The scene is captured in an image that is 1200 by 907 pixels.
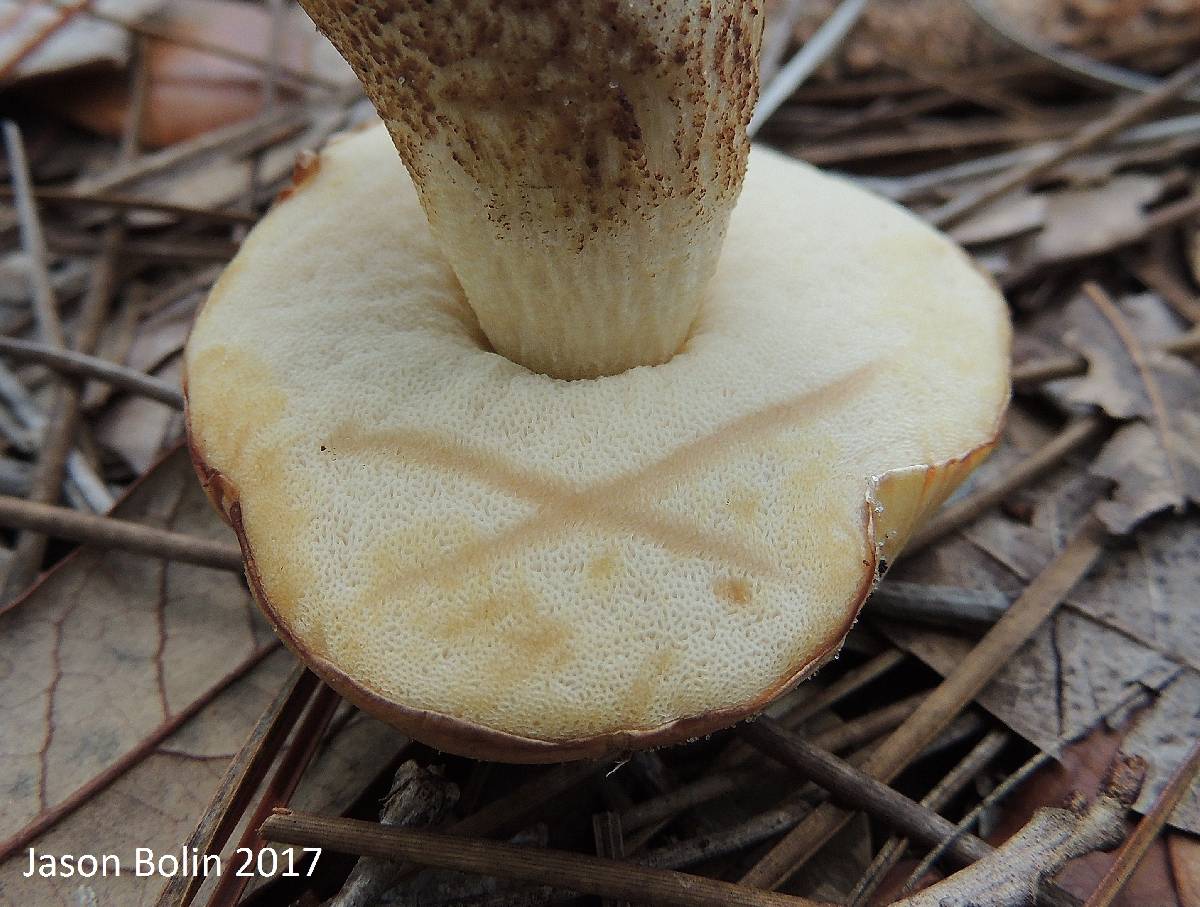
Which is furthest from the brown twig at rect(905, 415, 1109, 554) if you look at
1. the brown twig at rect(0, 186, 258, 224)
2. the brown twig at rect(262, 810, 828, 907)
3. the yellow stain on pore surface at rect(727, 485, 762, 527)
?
the brown twig at rect(0, 186, 258, 224)

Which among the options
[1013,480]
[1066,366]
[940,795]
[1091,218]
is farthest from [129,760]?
[1091,218]

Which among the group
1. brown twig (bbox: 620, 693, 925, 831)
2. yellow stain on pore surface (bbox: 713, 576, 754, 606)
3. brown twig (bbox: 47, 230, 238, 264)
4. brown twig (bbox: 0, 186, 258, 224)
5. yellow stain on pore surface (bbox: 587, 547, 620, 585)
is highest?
brown twig (bbox: 0, 186, 258, 224)

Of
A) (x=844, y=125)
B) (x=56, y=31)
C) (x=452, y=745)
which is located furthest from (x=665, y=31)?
(x=56, y=31)

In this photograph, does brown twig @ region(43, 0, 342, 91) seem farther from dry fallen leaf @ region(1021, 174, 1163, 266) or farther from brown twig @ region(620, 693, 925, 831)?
brown twig @ region(620, 693, 925, 831)

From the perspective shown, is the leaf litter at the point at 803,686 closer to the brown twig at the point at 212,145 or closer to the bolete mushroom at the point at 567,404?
the brown twig at the point at 212,145

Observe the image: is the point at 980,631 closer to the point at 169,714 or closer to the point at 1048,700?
the point at 1048,700

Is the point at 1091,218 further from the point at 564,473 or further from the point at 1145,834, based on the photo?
the point at 564,473

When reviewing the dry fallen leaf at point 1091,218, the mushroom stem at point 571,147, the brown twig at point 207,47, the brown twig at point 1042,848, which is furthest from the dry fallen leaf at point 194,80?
the brown twig at point 1042,848
